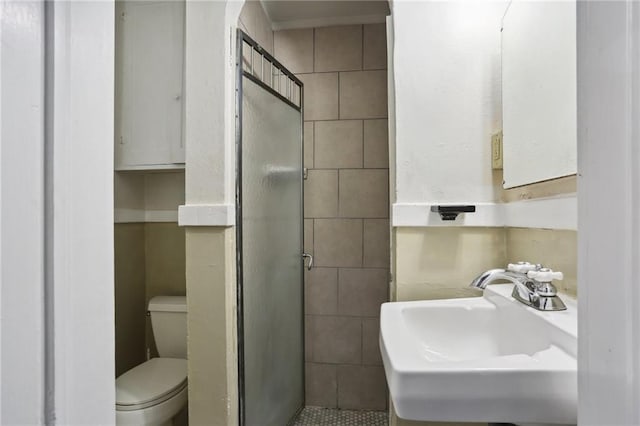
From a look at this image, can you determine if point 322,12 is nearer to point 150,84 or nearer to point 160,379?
point 150,84

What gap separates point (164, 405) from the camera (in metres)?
1.70

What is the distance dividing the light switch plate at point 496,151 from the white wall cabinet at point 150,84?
54.7 inches

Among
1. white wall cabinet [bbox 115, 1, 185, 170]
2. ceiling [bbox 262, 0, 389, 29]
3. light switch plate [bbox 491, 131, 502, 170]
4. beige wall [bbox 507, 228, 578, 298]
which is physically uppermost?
ceiling [bbox 262, 0, 389, 29]

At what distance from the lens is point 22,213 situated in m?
0.37

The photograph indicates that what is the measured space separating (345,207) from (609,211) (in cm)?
217

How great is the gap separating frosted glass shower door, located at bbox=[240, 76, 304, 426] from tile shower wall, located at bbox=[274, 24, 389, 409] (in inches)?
5.6

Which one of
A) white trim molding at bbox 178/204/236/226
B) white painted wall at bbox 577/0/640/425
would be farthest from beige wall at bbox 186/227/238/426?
white painted wall at bbox 577/0/640/425

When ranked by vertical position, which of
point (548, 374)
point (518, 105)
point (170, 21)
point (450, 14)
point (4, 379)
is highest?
point (170, 21)

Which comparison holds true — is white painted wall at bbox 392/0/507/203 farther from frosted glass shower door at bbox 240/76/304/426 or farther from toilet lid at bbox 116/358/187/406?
toilet lid at bbox 116/358/187/406

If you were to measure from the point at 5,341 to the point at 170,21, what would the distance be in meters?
1.93

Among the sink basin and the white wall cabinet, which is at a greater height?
the white wall cabinet

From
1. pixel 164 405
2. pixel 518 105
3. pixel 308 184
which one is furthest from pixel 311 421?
pixel 518 105

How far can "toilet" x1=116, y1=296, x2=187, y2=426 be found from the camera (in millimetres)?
1630

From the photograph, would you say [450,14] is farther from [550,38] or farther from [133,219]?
[133,219]
